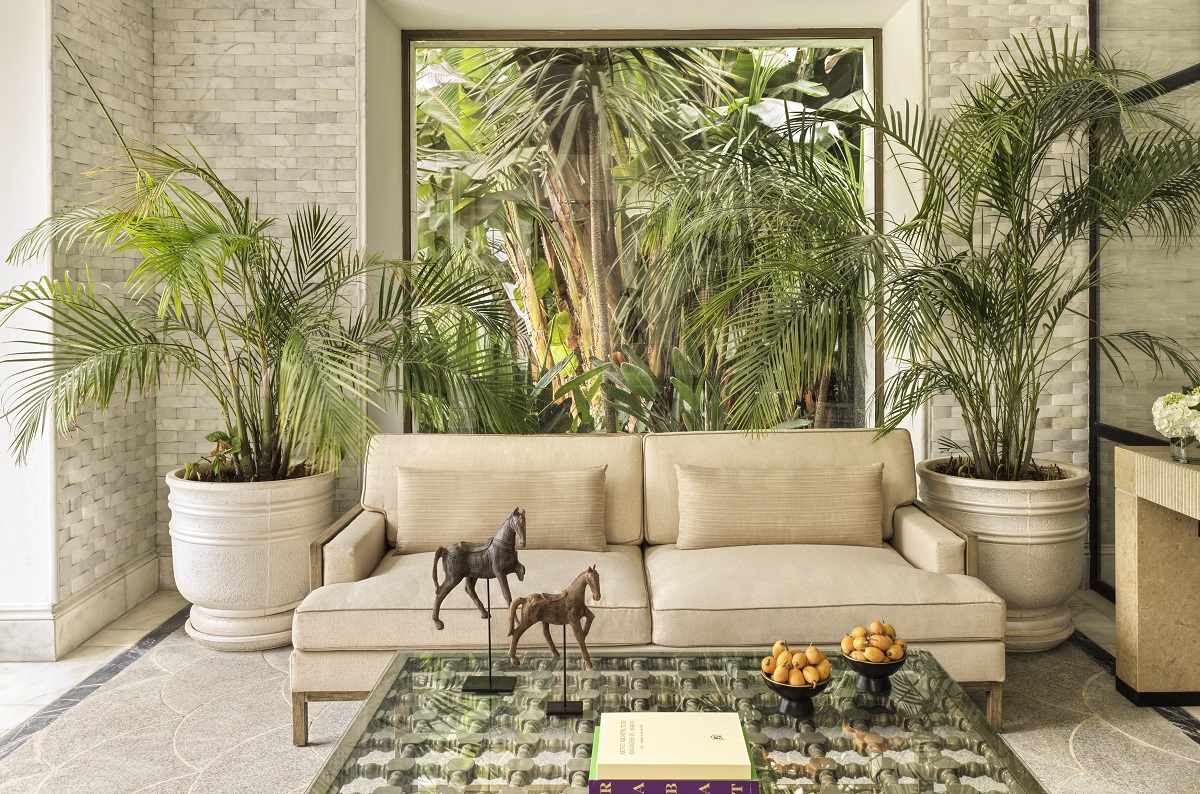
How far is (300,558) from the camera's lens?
3.41m

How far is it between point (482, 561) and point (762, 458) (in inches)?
52.4

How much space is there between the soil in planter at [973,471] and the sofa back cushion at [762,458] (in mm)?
271

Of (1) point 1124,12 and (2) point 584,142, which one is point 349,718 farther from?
(1) point 1124,12

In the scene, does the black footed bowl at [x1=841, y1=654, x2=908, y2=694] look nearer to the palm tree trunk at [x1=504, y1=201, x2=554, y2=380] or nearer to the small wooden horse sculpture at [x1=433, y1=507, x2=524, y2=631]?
the small wooden horse sculpture at [x1=433, y1=507, x2=524, y2=631]

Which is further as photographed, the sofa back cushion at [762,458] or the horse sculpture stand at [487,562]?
the sofa back cushion at [762,458]

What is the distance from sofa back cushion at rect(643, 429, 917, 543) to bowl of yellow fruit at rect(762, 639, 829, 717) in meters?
1.34

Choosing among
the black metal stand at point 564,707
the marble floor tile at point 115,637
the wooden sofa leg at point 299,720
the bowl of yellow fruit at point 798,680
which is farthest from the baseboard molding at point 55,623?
the bowl of yellow fruit at point 798,680

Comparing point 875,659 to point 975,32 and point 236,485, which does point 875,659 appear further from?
point 975,32

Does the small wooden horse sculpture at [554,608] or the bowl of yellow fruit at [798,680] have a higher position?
the small wooden horse sculpture at [554,608]

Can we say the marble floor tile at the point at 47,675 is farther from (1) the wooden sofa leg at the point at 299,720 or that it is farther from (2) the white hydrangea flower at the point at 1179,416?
(2) the white hydrangea flower at the point at 1179,416

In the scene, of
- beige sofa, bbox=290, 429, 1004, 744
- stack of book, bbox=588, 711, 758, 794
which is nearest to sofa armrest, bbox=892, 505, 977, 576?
beige sofa, bbox=290, 429, 1004, 744

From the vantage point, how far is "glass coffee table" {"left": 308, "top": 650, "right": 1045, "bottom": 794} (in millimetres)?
1716

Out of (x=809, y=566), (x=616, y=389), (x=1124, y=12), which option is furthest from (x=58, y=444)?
(x=1124, y=12)

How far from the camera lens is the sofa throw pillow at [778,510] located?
3158 mm
